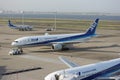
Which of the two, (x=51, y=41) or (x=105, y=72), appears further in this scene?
(x=51, y=41)

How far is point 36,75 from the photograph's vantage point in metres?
41.2

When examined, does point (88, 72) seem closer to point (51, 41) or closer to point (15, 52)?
point (15, 52)

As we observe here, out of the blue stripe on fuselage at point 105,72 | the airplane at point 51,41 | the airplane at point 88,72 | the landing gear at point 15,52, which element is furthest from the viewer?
the airplane at point 51,41

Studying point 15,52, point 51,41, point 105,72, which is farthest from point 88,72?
point 51,41

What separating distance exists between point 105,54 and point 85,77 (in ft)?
98.5

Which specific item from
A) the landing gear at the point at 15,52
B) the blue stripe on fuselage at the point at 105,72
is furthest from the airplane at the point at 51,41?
the blue stripe on fuselage at the point at 105,72

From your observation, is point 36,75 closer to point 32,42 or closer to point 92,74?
point 92,74

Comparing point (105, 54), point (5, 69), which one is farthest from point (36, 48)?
point (5, 69)

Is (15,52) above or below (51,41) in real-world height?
below

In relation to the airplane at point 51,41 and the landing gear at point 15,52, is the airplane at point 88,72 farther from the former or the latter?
the airplane at point 51,41

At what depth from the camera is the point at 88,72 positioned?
32469 millimetres

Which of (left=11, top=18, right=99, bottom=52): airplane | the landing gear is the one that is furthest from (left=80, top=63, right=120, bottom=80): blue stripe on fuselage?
(left=11, top=18, right=99, bottom=52): airplane

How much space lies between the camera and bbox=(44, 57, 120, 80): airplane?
30.8 meters

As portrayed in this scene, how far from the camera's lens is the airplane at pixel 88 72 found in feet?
101
